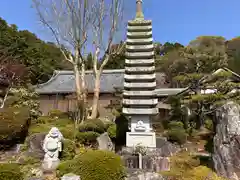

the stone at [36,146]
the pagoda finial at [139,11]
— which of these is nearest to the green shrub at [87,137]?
the stone at [36,146]

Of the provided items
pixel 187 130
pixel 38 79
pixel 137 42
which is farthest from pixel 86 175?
pixel 38 79

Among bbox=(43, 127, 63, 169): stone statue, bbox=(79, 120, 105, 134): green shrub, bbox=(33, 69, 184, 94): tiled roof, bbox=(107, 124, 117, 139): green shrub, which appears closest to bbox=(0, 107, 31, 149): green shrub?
bbox=(79, 120, 105, 134): green shrub

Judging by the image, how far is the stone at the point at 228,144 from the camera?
19.8 ft

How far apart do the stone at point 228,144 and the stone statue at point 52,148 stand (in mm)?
5460

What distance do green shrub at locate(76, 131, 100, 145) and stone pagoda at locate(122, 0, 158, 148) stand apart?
1732 mm

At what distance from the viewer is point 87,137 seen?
32.9 feet

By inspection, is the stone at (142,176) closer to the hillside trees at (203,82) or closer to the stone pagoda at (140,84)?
the stone pagoda at (140,84)

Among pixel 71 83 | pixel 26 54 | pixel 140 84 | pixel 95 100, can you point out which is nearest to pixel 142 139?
pixel 140 84

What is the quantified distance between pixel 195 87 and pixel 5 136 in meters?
12.1

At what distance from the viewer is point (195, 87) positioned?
14484 millimetres

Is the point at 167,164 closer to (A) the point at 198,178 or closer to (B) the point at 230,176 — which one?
(A) the point at 198,178

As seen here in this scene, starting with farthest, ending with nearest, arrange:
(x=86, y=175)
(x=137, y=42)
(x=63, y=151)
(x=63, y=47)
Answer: (x=63, y=47) → (x=137, y=42) → (x=63, y=151) → (x=86, y=175)

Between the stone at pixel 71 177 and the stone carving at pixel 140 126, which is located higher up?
the stone carving at pixel 140 126

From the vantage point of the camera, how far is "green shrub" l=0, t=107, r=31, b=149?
29.7ft
